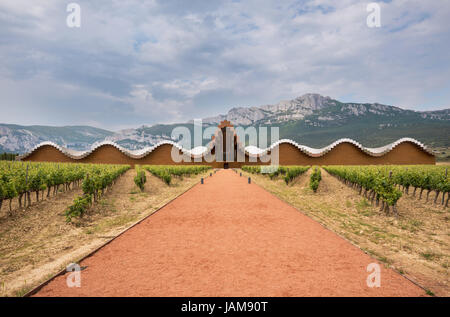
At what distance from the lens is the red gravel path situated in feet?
13.8

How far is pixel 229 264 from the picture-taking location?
5.22 m

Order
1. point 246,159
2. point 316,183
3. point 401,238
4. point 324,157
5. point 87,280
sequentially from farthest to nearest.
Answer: point 246,159 < point 324,157 < point 316,183 < point 401,238 < point 87,280

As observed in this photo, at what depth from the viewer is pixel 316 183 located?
55.1 ft

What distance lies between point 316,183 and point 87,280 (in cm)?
1585

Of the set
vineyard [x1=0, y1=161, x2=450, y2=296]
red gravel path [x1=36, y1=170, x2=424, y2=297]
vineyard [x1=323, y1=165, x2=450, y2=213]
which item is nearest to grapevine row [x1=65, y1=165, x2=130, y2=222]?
vineyard [x1=0, y1=161, x2=450, y2=296]

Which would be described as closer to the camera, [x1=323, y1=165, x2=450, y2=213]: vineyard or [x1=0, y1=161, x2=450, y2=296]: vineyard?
[x1=0, y1=161, x2=450, y2=296]: vineyard

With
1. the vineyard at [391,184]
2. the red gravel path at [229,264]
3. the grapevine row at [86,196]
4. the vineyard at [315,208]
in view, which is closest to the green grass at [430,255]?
the vineyard at [315,208]

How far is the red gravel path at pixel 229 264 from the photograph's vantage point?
165 inches

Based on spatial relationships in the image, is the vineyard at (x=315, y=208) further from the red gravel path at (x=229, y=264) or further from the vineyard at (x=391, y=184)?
the red gravel path at (x=229, y=264)

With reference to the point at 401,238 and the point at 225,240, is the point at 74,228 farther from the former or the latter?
the point at 401,238

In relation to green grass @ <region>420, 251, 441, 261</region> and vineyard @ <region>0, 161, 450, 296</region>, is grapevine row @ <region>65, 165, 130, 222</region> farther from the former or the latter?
green grass @ <region>420, 251, 441, 261</region>

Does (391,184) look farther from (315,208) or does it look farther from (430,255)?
(430,255)
